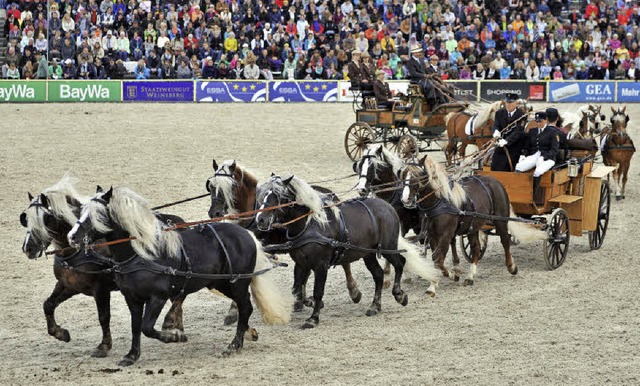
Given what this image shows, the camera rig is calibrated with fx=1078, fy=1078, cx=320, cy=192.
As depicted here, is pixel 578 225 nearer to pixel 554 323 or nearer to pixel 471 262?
pixel 471 262

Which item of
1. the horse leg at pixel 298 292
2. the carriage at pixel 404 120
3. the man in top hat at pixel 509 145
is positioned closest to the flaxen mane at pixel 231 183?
the horse leg at pixel 298 292

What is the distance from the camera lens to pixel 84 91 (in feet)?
97.4

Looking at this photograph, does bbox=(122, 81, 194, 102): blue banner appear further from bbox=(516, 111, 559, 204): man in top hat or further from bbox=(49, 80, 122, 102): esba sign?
bbox=(516, 111, 559, 204): man in top hat

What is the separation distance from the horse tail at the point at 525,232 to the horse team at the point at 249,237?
14mm

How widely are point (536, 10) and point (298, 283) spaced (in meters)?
26.7

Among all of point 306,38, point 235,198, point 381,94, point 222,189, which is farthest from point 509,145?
point 306,38

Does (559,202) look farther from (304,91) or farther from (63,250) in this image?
(304,91)

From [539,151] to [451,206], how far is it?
191 cm

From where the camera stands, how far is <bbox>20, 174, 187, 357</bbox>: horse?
29.0 feet

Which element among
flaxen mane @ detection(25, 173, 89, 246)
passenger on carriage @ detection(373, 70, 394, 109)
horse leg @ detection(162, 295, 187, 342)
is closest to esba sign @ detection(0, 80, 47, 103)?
passenger on carriage @ detection(373, 70, 394, 109)

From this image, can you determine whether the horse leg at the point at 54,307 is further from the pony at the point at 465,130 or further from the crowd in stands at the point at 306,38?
the crowd in stands at the point at 306,38

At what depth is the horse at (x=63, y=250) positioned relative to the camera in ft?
29.0

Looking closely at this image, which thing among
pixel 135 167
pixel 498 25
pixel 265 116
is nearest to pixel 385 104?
pixel 135 167

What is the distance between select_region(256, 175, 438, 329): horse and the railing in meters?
18.6
